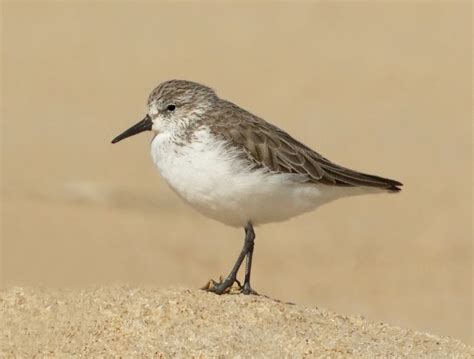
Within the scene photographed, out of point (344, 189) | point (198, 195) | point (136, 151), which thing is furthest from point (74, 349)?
point (136, 151)

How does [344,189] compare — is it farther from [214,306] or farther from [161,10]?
[161,10]

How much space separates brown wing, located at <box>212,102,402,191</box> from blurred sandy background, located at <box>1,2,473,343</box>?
158 inches

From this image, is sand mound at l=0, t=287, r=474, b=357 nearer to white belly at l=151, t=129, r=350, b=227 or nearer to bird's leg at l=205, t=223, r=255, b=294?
bird's leg at l=205, t=223, r=255, b=294

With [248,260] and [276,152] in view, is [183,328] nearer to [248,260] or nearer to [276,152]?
[248,260]

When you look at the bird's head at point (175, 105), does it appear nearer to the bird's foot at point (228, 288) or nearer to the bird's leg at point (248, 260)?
the bird's leg at point (248, 260)

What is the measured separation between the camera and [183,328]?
6.93 metres

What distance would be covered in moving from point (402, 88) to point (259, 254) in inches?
287

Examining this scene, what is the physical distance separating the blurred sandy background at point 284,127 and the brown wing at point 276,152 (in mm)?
4020

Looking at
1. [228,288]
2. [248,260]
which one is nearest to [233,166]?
[248,260]

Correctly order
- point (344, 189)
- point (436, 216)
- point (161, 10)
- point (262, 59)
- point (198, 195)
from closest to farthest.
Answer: point (198, 195), point (344, 189), point (436, 216), point (262, 59), point (161, 10)

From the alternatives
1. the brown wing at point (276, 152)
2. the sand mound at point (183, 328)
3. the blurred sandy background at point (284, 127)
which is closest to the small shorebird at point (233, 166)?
the brown wing at point (276, 152)

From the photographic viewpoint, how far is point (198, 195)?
25.7 ft

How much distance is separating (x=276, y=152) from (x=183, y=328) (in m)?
1.81

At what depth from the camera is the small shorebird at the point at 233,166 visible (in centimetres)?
788
